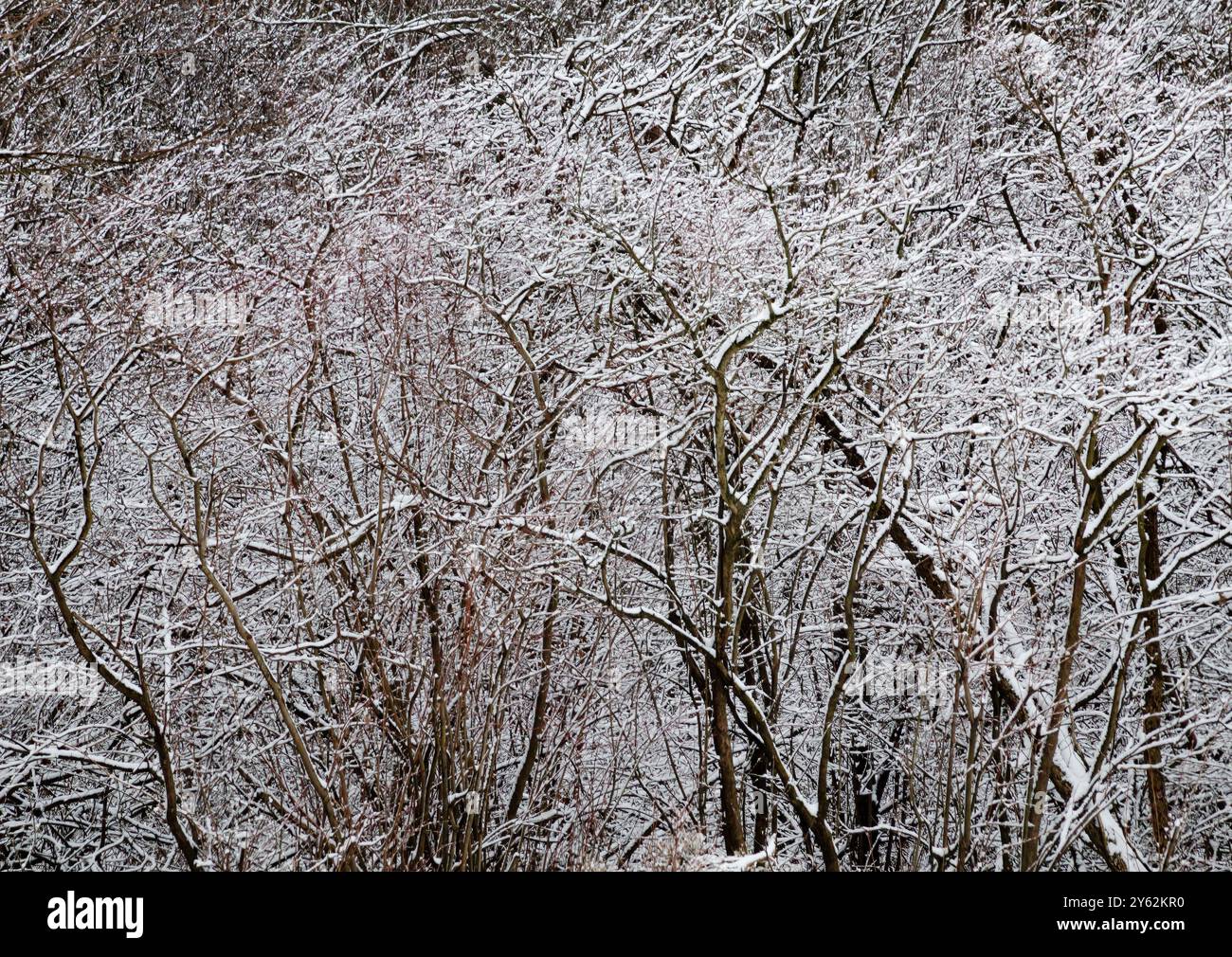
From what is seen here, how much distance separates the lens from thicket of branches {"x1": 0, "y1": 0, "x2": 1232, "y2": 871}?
16.6 ft

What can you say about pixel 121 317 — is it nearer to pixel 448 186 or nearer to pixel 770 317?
pixel 448 186

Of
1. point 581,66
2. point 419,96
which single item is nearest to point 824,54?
point 581,66

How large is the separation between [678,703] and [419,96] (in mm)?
4486

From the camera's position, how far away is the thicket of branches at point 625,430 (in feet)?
16.6

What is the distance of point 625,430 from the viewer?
19.9 feet

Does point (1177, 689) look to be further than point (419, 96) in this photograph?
No

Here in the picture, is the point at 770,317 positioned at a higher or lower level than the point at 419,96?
lower

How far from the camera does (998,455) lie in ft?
18.8
